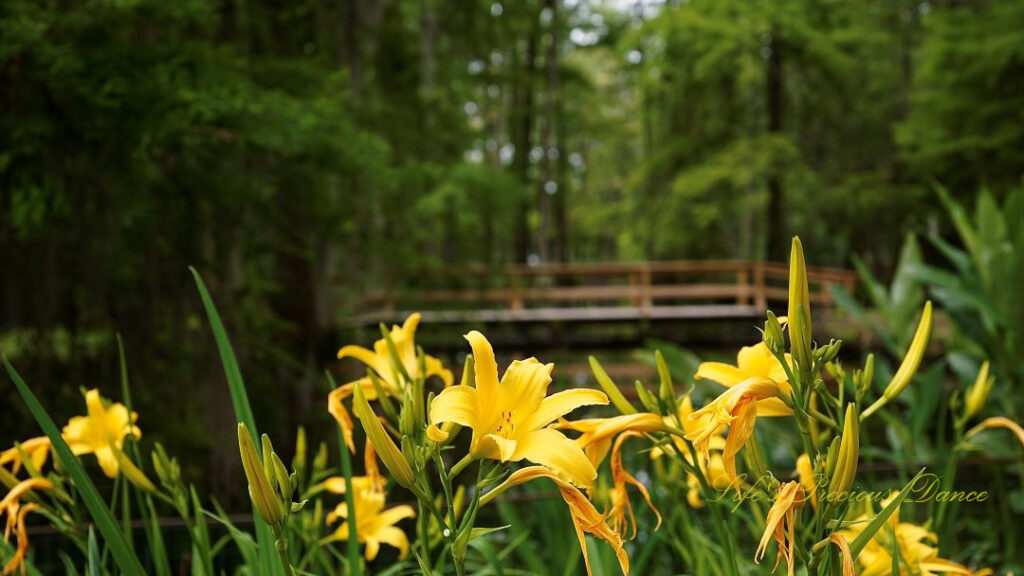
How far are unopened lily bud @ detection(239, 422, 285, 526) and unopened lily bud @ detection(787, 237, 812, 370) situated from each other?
419mm

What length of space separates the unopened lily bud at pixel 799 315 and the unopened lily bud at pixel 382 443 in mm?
319

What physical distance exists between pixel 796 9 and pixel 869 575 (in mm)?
11382

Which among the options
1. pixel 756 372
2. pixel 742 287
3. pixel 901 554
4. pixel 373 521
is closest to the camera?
Answer: pixel 756 372

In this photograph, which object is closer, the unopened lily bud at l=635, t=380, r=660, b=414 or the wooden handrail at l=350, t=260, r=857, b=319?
the unopened lily bud at l=635, t=380, r=660, b=414

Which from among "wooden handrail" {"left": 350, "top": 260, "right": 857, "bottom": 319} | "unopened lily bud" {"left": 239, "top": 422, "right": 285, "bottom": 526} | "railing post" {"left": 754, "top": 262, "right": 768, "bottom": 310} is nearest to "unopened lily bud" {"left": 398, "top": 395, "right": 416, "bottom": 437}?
"unopened lily bud" {"left": 239, "top": 422, "right": 285, "bottom": 526}

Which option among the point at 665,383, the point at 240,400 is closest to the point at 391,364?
the point at 240,400

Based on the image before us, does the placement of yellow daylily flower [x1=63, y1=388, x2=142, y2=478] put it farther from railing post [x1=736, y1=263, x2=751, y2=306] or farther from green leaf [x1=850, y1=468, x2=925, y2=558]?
railing post [x1=736, y1=263, x2=751, y2=306]

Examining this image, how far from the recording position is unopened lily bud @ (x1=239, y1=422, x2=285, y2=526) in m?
0.61

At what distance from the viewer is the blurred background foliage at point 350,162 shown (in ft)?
9.06

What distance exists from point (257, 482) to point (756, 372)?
481 millimetres

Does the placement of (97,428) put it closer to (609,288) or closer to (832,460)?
(832,460)

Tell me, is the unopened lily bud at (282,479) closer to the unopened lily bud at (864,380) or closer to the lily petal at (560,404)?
the lily petal at (560,404)

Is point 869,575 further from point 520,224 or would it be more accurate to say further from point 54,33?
point 520,224

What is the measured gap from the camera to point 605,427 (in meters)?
0.71
